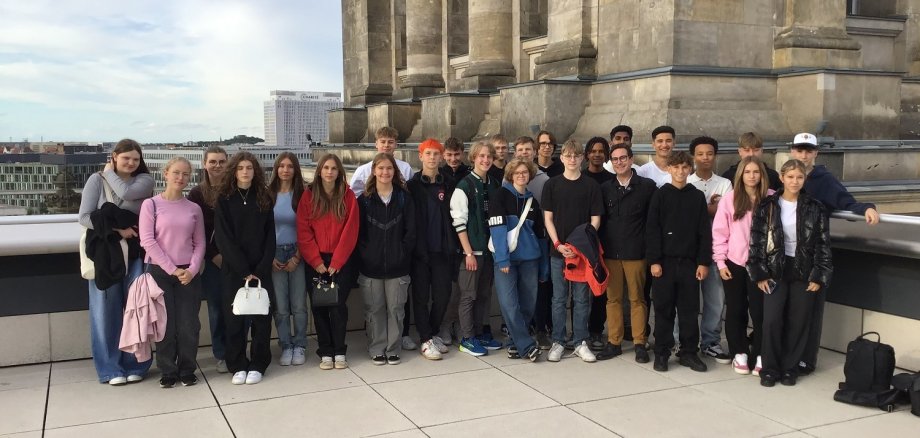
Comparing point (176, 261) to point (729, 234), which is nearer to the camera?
point (176, 261)

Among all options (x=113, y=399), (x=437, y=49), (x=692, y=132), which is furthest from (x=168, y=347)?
(x=437, y=49)

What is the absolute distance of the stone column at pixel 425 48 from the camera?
→ 69.9 ft

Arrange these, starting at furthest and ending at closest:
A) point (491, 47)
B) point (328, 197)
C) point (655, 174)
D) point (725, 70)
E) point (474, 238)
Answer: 1. point (491, 47)
2. point (725, 70)
3. point (655, 174)
4. point (474, 238)
5. point (328, 197)

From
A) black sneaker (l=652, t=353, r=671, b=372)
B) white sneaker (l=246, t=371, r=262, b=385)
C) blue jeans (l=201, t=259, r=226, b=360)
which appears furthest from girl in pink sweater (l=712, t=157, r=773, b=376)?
blue jeans (l=201, t=259, r=226, b=360)

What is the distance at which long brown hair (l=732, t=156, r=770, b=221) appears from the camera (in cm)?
635

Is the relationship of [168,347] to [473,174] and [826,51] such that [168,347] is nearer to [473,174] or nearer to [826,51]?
[473,174]

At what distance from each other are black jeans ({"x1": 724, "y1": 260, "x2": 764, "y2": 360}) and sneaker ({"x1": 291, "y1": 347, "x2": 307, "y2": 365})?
3.47 m

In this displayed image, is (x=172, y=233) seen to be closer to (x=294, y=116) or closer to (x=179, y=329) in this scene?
(x=179, y=329)

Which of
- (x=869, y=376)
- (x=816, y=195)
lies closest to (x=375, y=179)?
(x=816, y=195)

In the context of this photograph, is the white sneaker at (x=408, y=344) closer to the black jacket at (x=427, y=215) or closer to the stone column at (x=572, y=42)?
the black jacket at (x=427, y=215)

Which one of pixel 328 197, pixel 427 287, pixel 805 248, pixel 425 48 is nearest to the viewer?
pixel 805 248

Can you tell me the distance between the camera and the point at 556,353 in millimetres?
6910

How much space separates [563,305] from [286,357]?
2.36 metres

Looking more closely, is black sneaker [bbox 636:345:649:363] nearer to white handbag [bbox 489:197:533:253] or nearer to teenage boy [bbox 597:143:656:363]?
teenage boy [bbox 597:143:656:363]
